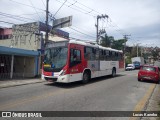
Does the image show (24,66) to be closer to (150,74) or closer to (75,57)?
(75,57)

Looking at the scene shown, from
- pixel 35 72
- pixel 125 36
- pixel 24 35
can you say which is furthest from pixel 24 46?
pixel 125 36

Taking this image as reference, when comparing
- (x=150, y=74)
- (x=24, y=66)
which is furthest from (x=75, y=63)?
(x=24, y=66)

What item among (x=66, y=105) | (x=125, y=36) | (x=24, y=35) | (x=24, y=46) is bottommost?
(x=66, y=105)

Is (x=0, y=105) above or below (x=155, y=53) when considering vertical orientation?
below

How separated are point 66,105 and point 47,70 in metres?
5.27

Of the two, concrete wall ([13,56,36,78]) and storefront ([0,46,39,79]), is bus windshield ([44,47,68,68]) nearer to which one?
storefront ([0,46,39,79])

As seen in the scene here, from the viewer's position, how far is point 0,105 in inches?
276

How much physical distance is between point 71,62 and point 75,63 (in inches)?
18.3

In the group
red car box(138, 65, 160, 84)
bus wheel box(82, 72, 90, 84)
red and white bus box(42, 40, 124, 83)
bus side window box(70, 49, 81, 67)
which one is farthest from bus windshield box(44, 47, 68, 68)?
red car box(138, 65, 160, 84)

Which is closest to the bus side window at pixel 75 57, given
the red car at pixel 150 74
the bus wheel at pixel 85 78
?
the bus wheel at pixel 85 78

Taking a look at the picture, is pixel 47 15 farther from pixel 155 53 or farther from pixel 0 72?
pixel 155 53

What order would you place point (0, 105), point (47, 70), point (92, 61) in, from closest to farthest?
point (0, 105), point (47, 70), point (92, 61)

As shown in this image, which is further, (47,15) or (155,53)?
(155,53)

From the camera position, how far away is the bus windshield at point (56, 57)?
37.8 feet
